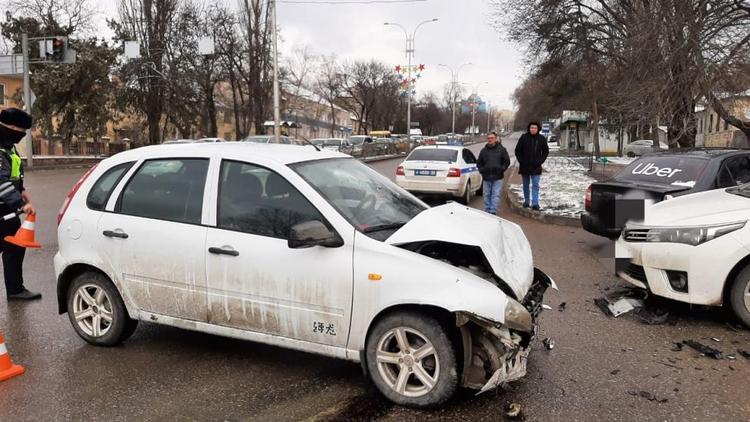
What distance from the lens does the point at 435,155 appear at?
45.0 feet

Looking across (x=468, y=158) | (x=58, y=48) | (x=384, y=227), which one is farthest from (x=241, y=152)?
(x=58, y=48)

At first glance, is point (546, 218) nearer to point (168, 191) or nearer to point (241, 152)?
point (241, 152)

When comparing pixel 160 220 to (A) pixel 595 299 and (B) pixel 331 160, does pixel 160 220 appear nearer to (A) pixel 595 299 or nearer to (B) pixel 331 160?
(B) pixel 331 160

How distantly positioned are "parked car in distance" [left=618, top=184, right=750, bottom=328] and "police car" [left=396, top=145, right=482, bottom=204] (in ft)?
26.5

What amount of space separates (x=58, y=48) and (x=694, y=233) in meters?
25.0

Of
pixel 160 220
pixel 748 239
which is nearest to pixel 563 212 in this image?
pixel 748 239

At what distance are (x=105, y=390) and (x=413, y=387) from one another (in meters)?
2.06

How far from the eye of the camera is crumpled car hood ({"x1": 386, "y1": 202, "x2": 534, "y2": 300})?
3406mm

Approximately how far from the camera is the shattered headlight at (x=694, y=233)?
4668 mm

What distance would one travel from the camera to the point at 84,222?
4277mm

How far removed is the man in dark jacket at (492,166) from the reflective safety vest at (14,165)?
7.75 m

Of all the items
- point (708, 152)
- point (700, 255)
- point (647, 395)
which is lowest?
point (647, 395)

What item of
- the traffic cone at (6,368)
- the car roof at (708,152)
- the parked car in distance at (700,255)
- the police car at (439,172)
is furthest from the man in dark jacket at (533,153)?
the traffic cone at (6,368)

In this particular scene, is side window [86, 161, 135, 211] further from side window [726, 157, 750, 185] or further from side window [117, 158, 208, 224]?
side window [726, 157, 750, 185]
